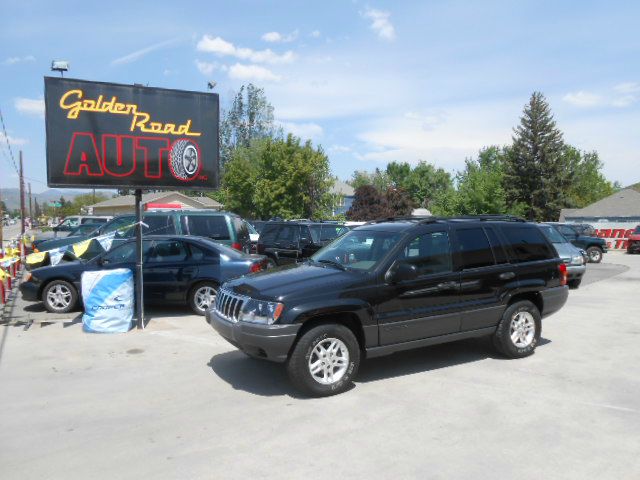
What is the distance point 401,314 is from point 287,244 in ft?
28.6

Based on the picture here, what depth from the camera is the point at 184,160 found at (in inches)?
362

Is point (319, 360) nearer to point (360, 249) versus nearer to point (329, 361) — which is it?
point (329, 361)

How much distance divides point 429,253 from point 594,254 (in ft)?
61.6

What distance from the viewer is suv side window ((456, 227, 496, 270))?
6508mm

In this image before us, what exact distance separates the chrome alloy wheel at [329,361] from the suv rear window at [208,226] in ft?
28.9

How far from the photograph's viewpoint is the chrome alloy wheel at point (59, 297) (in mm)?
9758

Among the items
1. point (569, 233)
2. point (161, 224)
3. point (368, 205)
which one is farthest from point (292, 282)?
point (368, 205)

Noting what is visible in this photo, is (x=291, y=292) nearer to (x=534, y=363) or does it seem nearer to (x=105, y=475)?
(x=105, y=475)

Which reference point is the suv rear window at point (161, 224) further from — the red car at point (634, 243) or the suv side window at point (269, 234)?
the red car at point (634, 243)

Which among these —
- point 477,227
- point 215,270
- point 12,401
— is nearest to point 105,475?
point 12,401

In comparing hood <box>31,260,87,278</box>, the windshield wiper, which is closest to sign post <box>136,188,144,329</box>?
hood <box>31,260,87,278</box>

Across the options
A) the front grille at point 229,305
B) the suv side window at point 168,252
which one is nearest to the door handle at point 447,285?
the front grille at point 229,305

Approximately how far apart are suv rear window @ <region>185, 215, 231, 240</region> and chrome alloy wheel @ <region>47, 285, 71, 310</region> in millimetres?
4348

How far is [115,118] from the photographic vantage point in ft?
28.1
